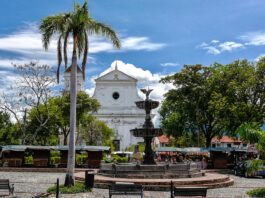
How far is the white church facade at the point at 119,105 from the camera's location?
220 feet

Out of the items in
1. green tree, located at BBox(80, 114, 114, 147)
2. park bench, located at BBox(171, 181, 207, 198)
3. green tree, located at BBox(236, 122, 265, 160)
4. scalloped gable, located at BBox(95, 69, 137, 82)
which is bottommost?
park bench, located at BBox(171, 181, 207, 198)

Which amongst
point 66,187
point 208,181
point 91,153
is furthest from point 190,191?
point 91,153

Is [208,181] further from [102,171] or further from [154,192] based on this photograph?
[102,171]

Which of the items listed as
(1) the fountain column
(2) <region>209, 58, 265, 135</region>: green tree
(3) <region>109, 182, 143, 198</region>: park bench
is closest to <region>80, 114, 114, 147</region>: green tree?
(2) <region>209, 58, 265, 135</region>: green tree

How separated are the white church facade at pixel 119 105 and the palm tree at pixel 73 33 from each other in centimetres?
5047

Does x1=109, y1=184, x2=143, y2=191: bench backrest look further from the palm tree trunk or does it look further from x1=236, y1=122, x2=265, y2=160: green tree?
x1=236, y1=122, x2=265, y2=160: green tree

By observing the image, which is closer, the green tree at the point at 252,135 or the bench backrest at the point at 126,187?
the bench backrest at the point at 126,187

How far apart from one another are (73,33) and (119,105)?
5182cm

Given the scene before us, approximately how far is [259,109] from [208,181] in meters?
15.9

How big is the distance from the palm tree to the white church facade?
1987 inches

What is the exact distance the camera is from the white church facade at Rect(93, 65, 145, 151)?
2643 inches

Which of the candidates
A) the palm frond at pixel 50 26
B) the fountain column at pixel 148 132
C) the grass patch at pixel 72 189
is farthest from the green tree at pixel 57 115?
the grass patch at pixel 72 189

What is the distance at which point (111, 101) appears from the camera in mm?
67875

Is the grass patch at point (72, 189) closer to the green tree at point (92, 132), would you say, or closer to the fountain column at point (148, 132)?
the fountain column at point (148, 132)
